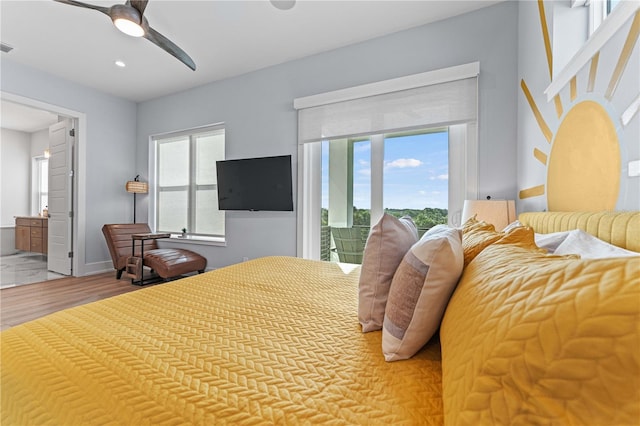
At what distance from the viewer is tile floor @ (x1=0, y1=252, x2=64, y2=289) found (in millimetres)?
4024

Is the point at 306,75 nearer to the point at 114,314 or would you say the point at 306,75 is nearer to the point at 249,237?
the point at 249,237

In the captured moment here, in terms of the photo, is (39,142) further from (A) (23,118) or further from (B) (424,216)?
(B) (424,216)

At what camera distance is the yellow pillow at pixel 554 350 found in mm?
326

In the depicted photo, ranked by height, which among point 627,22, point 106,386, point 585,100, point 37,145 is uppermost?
point 37,145

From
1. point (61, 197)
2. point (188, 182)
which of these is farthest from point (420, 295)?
point (61, 197)

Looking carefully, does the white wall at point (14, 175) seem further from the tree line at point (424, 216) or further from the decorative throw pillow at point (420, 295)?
the decorative throw pillow at point (420, 295)

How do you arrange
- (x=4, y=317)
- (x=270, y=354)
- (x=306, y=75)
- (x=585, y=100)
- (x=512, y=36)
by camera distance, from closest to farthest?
1. (x=270, y=354)
2. (x=585, y=100)
3. (x=512, y=36)
4. (x=4, y=317)
5. (x=306, y=75)

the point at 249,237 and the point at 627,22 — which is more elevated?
the point at 627,22

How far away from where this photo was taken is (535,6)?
2117 millimetres

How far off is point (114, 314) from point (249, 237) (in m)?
2.74

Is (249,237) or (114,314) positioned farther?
(249,237)

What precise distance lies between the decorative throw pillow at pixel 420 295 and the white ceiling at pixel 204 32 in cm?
268

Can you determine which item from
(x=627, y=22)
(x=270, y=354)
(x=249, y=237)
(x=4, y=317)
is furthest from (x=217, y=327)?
(x=4, y=317)

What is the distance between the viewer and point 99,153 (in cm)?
452
